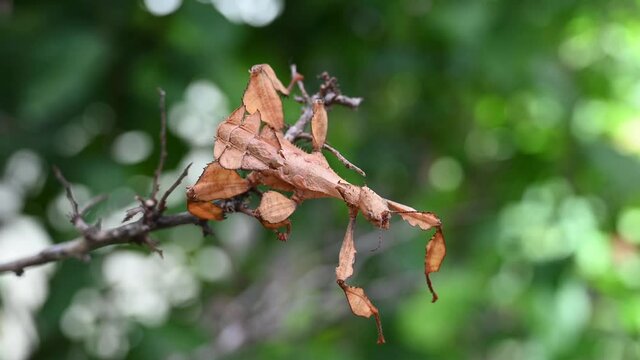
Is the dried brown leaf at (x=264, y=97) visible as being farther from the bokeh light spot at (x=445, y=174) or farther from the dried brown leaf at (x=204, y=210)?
the bokeh light spot at (x=445, y=174)

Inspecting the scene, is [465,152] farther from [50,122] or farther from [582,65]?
[50,122]

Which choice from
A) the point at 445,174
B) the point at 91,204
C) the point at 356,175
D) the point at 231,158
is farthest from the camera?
the point at 445,174

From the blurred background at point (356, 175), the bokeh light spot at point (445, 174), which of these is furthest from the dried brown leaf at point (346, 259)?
the bokeh light spot at point (445, 174)

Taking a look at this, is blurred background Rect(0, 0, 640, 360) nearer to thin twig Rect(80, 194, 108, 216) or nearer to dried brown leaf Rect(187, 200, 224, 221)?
thin twig Rect(80, 194, 108, 216)

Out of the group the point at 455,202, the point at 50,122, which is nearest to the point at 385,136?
the point at 455,202

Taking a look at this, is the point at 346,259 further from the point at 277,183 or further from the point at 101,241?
the point at 101,241

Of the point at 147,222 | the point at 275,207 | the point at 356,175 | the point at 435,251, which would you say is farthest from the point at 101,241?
the point at 356,175

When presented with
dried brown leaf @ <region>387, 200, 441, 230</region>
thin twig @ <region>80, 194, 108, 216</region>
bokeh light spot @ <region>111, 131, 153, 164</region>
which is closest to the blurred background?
bokeh light spot @ <region>111, 131, 153, 164</region>

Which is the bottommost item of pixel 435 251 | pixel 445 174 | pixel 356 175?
pixel 445 174
